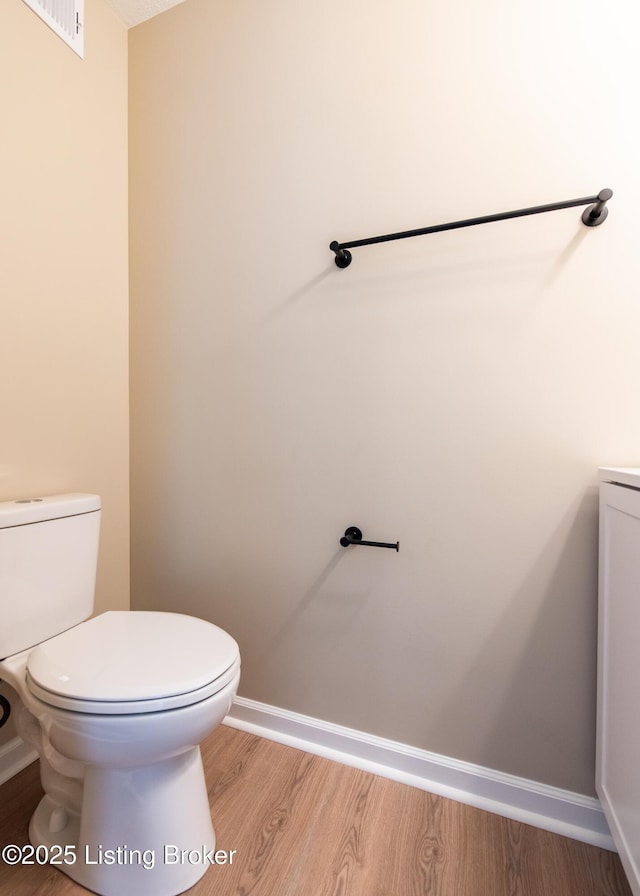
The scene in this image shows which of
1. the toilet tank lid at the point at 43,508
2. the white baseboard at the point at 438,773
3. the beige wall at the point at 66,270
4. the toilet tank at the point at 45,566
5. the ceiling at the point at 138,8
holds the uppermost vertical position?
the ceiling at the point at 138,8

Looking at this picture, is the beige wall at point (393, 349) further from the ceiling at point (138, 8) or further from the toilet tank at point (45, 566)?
the toilet tank at point (45, 566)

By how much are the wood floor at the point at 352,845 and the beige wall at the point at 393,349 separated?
0.14 meters

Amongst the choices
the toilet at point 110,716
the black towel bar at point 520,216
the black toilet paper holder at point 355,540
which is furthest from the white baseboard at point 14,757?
the black towel bar at point 520,216

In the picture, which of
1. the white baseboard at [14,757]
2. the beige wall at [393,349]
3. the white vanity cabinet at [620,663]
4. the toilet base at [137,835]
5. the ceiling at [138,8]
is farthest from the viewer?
the ceiling at [138,8]

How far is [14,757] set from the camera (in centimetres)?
119

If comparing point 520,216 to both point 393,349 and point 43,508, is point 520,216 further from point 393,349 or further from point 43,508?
point 43,508

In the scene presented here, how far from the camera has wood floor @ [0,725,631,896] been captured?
897mm

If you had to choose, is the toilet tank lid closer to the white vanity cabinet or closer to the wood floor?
the wood floor

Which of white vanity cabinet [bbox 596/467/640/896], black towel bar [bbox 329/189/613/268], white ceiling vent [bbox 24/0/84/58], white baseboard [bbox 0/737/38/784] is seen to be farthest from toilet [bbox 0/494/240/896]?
white ceiling vent [bbox 24/0/84/58]

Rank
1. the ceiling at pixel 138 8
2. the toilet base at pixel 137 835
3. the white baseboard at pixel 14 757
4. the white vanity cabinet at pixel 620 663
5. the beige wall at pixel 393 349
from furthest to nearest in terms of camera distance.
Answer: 1. the ceiling at pixel 138 8
2. the white baseboard at pixel 14 757
3. the beige wall at pixel 393 349
4. the toilet base at pixel 137 835
5. the white vanity cabinet at pixel 620 663

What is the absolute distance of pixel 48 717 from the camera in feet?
2.66

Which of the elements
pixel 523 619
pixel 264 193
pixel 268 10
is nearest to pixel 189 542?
pixel 523 619

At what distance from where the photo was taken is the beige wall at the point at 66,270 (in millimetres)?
1163

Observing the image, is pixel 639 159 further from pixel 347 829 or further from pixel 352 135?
pixel 347 829
